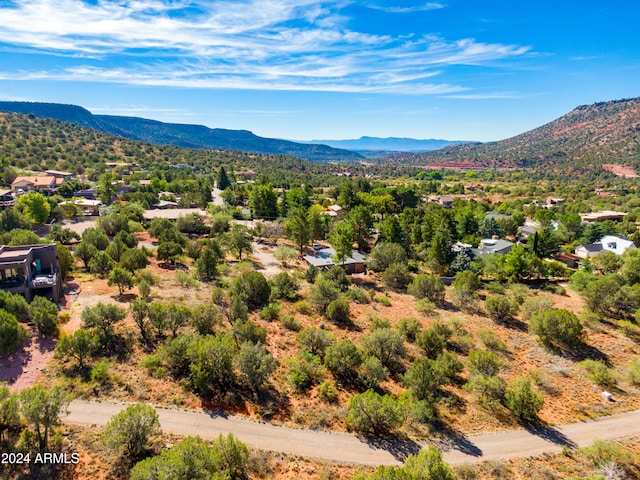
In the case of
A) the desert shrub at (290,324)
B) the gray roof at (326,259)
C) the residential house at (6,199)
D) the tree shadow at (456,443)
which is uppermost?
the residential house at (6,199)

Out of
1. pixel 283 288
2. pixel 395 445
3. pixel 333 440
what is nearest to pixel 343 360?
pixel 333 440

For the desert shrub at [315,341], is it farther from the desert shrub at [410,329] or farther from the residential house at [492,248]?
the residential house at [492,248]

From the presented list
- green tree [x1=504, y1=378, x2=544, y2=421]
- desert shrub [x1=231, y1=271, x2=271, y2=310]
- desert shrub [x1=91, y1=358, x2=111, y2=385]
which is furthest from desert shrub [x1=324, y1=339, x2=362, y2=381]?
desert shrub [x1=91, y1=358, x2=111, y2=385]

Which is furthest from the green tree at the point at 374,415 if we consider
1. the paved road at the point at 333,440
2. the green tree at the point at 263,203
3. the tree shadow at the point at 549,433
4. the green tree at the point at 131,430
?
the green tree at the point at 263,203

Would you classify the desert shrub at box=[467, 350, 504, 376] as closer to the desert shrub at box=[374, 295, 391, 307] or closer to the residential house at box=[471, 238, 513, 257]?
the desert shrub at box=[374, 295, 391, 307]

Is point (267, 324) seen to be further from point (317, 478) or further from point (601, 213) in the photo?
point (601, 213)

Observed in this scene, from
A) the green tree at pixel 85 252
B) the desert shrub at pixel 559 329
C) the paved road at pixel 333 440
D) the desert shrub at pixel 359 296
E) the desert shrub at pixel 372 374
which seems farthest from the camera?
the green tree at pixel 85 252

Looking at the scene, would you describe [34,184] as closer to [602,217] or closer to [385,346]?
[385,346]
